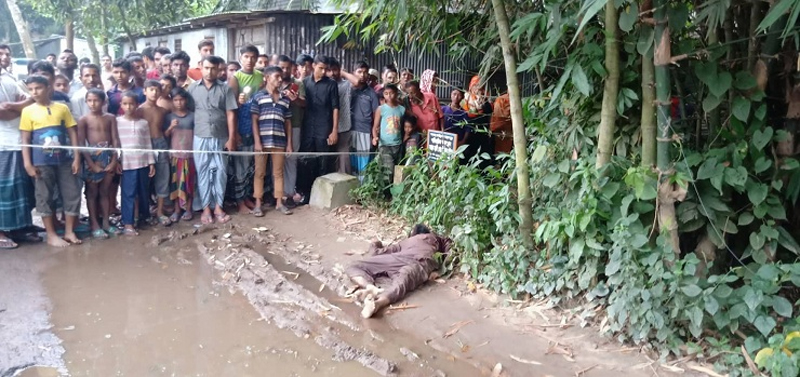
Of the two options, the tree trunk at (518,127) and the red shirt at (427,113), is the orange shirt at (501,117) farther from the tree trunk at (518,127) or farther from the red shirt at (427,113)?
the tree trunk at (518,127)

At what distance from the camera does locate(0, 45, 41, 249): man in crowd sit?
5516 mm

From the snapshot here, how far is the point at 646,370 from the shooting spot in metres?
3.43

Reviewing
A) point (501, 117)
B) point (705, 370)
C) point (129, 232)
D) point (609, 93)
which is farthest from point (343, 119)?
point (705, 370)

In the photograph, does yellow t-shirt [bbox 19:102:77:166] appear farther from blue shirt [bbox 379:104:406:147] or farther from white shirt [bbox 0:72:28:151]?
blue shirt [bbox 379:104:406:147]

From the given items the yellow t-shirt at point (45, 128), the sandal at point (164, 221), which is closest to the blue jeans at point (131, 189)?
the sandal at point (164, 221)

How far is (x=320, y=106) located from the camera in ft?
23.3

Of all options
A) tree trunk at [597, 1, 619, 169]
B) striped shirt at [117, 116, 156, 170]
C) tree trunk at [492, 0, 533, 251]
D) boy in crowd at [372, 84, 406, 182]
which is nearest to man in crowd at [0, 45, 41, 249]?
striped shirt at [117, 116, 156, 170]

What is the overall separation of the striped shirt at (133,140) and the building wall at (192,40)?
6918 millimetres

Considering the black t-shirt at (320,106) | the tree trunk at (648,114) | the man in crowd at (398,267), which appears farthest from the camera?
the black t-shirt at (320,106)

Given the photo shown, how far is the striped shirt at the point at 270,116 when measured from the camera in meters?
6.63

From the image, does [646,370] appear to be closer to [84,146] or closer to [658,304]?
[658,304]

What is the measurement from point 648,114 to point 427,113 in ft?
13.1

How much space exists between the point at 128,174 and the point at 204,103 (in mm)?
1073

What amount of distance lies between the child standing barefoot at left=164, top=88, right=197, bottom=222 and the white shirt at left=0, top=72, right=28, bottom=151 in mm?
1368
